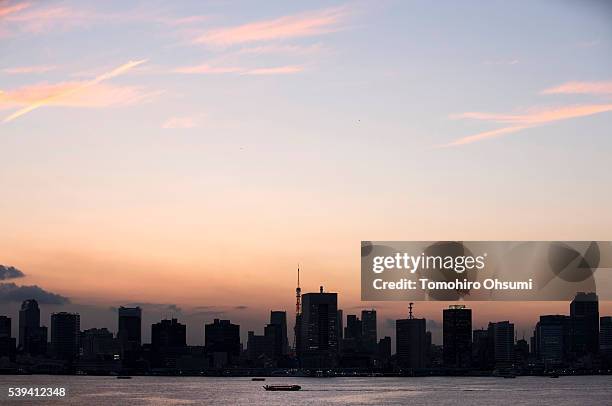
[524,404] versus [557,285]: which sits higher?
[557,285]

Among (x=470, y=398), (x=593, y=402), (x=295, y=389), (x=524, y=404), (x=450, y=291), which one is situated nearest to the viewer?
(x=450, y=291)

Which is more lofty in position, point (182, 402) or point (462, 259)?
point (462, 259)

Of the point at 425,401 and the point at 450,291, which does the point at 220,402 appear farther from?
the point at 450,291

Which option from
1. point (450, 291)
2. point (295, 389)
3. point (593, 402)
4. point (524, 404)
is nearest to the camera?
point (450, 291)

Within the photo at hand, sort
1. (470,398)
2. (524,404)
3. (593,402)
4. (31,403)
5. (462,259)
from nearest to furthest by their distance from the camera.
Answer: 1. (462,259)
2. (31,403)
3. (524,404)
4. (593,402)
5. (470,398)

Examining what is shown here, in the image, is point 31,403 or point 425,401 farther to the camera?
point 425,401

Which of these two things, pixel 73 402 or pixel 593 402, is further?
pixel 593 402

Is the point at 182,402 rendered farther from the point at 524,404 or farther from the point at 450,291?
the point at 450,291

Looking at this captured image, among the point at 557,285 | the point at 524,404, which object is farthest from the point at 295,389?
the point at 557,285
